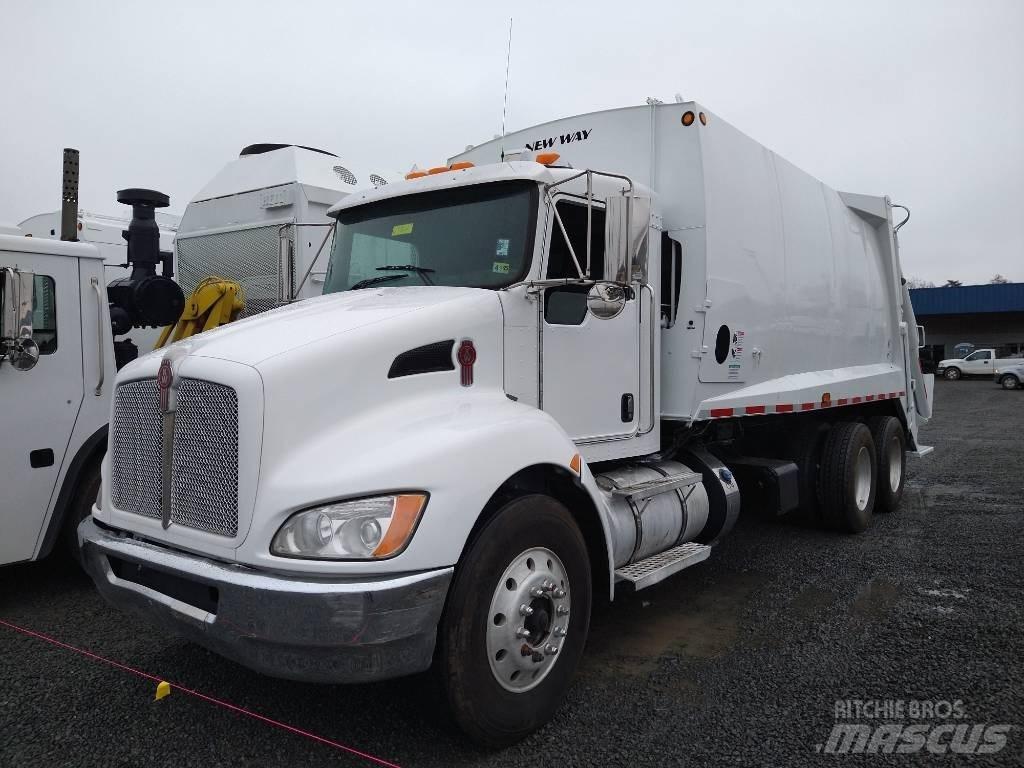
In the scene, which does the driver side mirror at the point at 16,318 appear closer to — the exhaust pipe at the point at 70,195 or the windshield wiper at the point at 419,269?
the exhaust pipe at the point at 70,195

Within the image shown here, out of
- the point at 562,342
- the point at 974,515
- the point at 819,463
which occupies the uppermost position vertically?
the point at 562,342

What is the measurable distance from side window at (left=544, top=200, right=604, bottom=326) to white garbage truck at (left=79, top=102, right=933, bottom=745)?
16 mm

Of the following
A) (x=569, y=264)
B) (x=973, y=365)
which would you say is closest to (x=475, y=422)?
(x=569, y=264)

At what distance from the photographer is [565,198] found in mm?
4098

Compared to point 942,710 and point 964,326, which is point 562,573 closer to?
point 942,710

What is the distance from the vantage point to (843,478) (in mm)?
6941

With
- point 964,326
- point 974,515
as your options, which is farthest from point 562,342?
point 964,326

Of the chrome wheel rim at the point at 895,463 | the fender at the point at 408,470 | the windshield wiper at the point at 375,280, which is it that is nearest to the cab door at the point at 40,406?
the windshield wiper at the point at 375,280

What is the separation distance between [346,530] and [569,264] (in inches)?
80.5

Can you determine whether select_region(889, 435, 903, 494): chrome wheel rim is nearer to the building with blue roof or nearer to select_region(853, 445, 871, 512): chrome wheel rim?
select_region(853, 445, 871, 512): chrome wheel rim

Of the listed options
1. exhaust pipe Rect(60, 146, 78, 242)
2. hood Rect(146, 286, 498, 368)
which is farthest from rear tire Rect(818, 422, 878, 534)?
exhaust pipe Rect(60, 146, 78, 242)

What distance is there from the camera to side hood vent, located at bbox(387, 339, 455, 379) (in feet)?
10.8

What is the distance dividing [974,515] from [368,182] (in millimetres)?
7277

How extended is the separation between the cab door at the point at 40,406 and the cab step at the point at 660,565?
3.80 m
